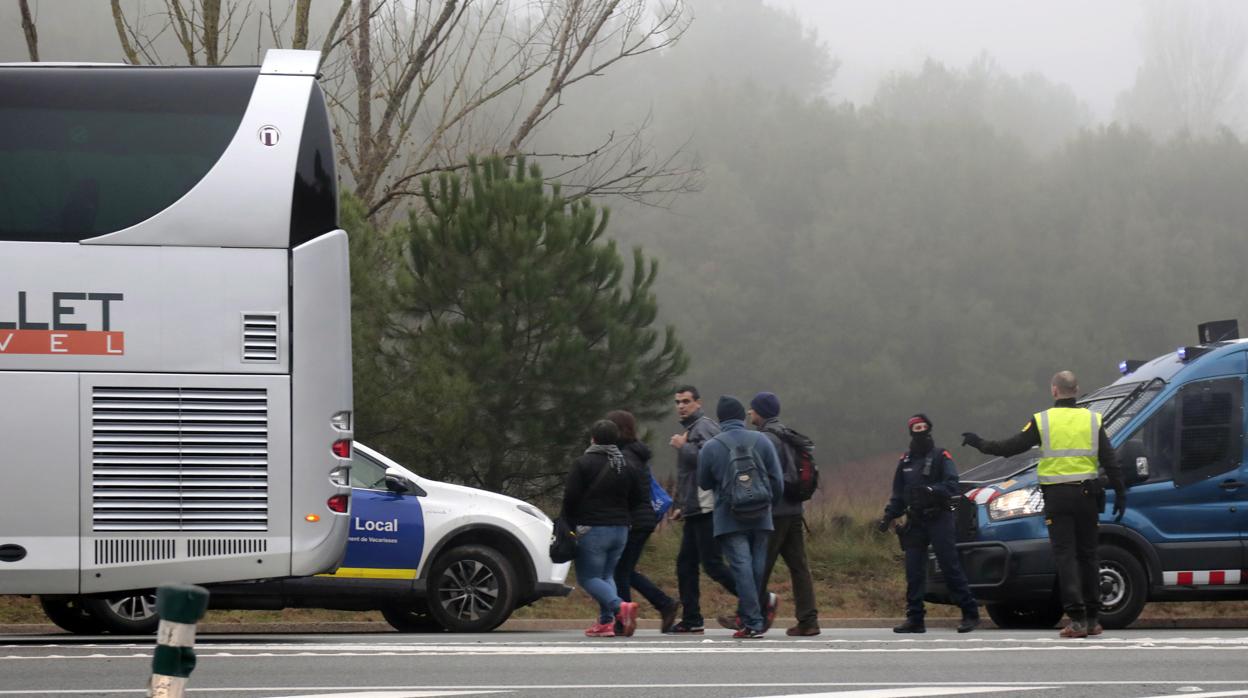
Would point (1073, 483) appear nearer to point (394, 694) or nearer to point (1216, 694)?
point (1216, 694)

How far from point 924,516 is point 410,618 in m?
4.36

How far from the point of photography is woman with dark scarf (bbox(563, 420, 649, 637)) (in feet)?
41.3

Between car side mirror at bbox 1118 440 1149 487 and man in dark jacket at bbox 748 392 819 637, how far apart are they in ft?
9.42

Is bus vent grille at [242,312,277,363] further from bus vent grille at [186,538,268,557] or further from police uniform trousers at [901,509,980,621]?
police uniform trousers at [901,509,980,621]

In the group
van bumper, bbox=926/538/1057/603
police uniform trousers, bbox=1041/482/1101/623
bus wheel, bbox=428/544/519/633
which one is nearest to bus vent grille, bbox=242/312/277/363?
bus wheel, bbox=428/544/519/633

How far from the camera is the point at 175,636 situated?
13.1ft

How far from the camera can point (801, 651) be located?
424 inches

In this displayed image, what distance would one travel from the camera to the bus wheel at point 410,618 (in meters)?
14.3

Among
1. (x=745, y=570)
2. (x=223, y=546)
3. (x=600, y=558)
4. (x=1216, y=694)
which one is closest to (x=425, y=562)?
(x=600, y=558)

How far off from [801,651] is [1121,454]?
170 inches

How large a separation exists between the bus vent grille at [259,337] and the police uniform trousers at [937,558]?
17.4ft

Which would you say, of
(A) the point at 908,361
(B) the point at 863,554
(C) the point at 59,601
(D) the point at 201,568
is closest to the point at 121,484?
(D) the point at 201,568

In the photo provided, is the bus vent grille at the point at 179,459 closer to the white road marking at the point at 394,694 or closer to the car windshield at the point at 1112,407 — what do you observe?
the white road marking at the point at 394,694

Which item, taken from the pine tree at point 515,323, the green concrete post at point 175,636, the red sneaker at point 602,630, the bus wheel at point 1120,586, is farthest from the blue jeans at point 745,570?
the green concrete post at point 175,636
